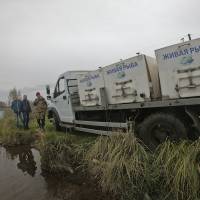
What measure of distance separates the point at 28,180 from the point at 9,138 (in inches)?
222

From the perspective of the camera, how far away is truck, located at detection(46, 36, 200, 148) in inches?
261

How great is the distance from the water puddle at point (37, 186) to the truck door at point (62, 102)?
8.57 feet

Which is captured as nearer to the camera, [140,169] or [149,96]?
[140,169]

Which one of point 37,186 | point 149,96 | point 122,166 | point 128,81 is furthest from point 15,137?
point 122,166

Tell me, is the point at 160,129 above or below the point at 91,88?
below

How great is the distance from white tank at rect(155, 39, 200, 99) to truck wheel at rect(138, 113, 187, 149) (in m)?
0.56

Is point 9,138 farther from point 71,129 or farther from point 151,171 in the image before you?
point 151,171

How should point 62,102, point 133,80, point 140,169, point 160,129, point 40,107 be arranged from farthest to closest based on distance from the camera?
point 40,107, point 62,102, point 133,80, point 160,129, point 140,169

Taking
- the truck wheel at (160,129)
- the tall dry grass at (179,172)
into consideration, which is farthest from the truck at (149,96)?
the tall dry grass at (179,172)

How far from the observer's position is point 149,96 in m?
7.55

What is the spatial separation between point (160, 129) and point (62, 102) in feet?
17.5

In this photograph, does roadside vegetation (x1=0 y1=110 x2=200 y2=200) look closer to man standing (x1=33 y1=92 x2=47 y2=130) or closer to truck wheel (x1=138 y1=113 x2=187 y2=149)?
truck wheel (x1=138 y1=113 x2=187 y2=149)

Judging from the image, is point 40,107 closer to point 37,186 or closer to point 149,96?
point 37,186

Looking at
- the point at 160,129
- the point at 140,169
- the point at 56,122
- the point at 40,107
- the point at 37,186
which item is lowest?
the point at 37,186
